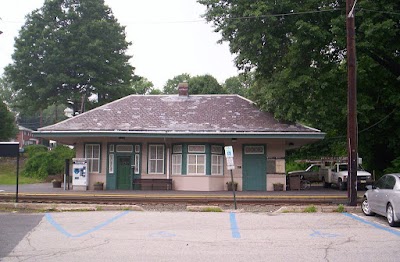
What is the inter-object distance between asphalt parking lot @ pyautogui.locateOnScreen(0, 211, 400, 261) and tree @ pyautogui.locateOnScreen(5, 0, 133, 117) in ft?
113

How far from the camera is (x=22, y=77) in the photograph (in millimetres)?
48312

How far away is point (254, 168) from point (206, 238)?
1590cm

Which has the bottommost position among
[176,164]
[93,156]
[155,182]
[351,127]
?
[155,182]

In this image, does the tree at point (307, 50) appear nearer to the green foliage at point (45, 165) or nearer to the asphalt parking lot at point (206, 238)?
the asphalt parking lot at point (206, 238)

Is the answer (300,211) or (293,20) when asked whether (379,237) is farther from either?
(293,20)

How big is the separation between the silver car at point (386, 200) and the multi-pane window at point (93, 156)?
16.4 metres

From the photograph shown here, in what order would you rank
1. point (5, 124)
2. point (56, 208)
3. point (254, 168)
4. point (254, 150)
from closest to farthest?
point (56, 208) → point (254, 168) → point (254, 150) → point (5, 124)

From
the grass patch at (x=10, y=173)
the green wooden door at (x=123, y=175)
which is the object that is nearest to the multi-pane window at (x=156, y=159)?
the green wooden door at (x=123, y=175)

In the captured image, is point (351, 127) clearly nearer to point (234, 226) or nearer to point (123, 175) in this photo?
point (234, 226)

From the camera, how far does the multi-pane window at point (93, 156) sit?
26.7m

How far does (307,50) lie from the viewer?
81.6 ft

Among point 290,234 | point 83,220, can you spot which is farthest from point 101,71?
point 290,234

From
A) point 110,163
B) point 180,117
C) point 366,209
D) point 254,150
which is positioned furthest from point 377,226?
point 110,163

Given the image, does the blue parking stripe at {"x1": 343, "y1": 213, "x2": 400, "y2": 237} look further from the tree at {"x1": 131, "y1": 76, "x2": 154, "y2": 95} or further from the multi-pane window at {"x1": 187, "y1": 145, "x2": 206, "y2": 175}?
the tree at {"x1": 131, "y1": 76, "x2": 154, "y2": 95}
